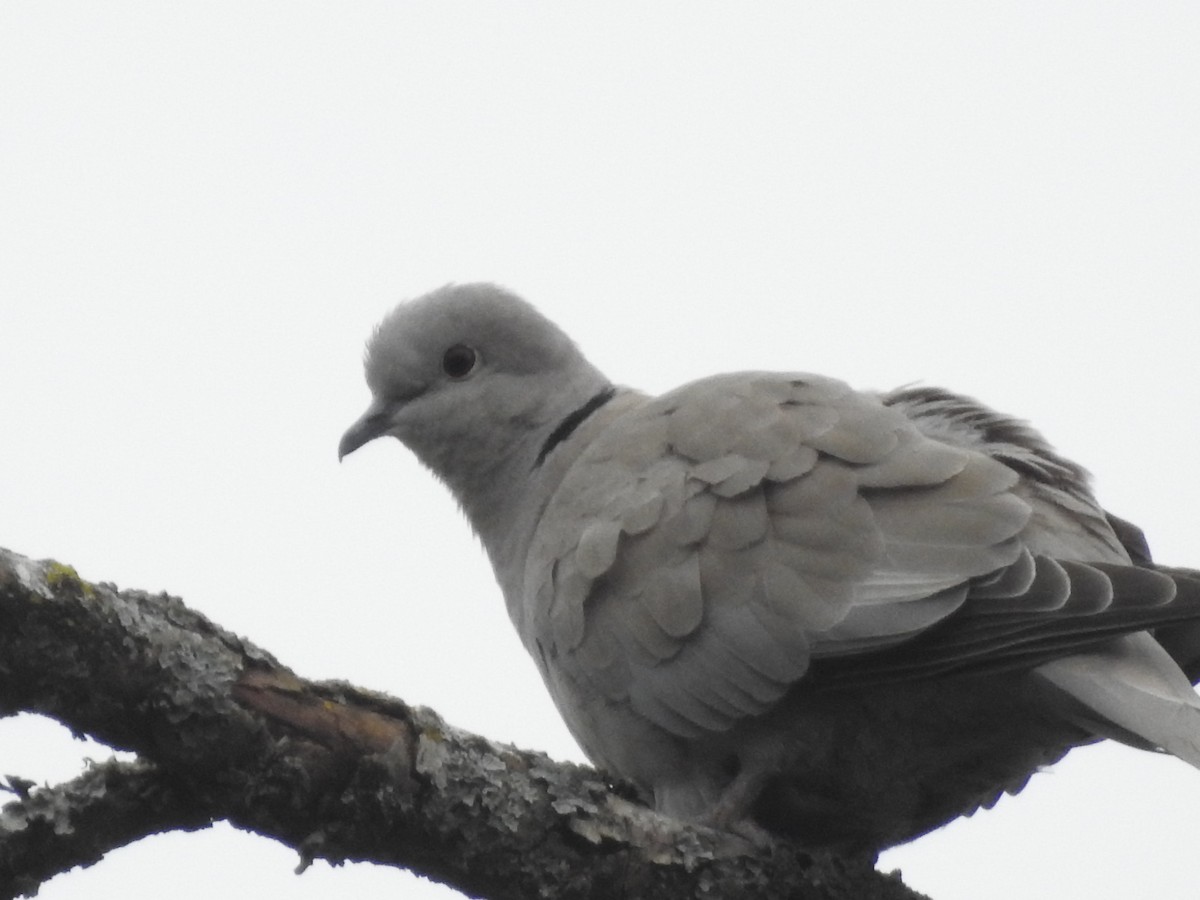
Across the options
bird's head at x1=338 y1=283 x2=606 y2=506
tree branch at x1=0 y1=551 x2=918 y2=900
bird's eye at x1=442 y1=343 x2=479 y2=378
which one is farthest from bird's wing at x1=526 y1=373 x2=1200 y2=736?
bird's eye at x1=442 y1=343 x2=479 y2=378

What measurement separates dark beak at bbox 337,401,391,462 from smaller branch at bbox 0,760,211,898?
8.56 ft

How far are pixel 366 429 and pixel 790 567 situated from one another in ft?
7.68

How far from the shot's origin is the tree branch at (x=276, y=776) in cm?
288

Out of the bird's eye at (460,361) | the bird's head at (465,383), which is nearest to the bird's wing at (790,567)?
the bird's head at (465,383)

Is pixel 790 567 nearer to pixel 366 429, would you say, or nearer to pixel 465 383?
pixel 465 383

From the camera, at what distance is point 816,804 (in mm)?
4012

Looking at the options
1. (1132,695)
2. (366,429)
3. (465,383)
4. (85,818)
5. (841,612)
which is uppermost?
(465,383)

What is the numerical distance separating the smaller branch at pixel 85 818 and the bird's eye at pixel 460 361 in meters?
2.83

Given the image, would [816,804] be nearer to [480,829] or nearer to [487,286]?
[480,829]

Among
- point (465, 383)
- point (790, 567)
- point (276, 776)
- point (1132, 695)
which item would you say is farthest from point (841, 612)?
point (465, 383)

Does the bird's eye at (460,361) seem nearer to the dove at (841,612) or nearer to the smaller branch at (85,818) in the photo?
the dove at (841,612)

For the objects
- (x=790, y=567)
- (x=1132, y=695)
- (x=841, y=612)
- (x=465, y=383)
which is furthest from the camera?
(x=465, y=383)

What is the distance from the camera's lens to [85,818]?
305 centimetres

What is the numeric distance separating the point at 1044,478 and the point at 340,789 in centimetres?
224
